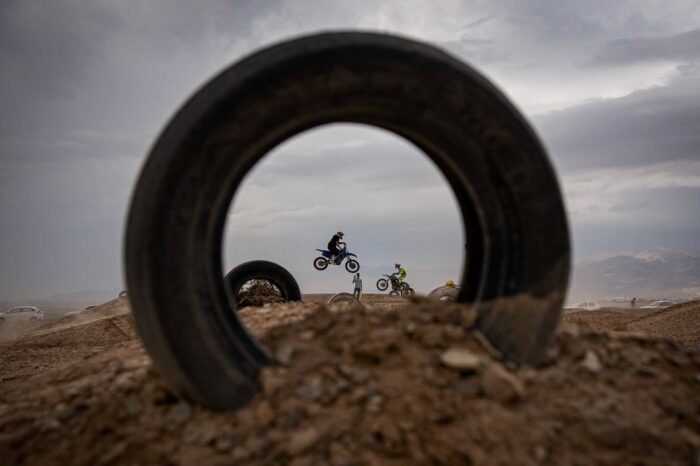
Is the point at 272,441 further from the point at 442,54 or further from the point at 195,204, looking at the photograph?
the point at 442,54

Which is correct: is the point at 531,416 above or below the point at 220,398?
below

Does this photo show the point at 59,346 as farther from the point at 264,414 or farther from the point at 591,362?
the point at 591,362

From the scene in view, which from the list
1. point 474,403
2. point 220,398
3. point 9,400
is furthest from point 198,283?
point 9,400

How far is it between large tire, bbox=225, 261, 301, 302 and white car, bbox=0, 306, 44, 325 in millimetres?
16555

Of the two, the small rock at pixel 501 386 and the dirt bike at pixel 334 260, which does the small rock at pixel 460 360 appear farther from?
the dirt bike at pixel 334 260

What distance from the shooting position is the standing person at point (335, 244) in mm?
22109

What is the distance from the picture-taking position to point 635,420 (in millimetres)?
2500

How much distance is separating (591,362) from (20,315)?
76.0 ft

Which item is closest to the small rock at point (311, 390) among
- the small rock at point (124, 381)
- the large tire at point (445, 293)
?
the small rock at point (124, 381)

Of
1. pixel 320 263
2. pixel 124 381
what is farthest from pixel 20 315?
pixel 124 381

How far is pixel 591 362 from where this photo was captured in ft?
9.60

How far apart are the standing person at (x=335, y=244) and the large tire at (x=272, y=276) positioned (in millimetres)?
13489

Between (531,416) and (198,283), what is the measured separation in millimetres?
2013

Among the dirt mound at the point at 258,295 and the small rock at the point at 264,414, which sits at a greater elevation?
the dirt mound at the point at 258,295
